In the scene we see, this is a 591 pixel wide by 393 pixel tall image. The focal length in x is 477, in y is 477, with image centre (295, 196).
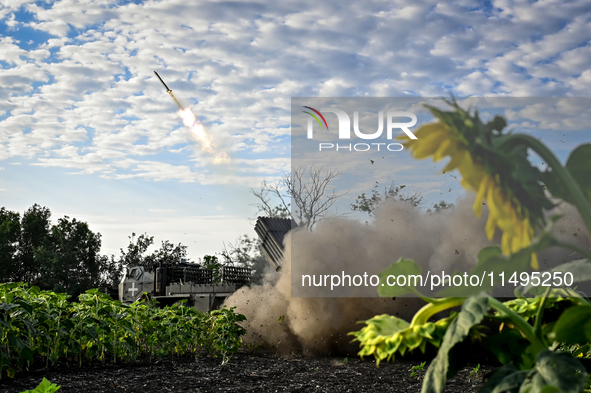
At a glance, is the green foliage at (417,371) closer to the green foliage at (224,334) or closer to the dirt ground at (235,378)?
the dirt ground at (235,378)

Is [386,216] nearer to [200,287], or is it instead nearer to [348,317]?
[348,317]

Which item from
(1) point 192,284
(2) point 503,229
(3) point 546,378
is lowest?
(1) point 192,284

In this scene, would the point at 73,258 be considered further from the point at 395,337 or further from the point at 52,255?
the point at 395,337

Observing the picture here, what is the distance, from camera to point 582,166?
1130 mm

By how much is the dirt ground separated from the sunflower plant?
4.01m

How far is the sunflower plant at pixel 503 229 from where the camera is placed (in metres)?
1.02

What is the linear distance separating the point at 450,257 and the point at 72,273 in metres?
37.5

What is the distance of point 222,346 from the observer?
23.6 ft

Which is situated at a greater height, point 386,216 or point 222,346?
point 386,216

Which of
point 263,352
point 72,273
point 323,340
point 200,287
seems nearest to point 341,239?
point 323,340

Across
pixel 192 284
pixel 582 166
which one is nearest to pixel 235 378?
pixel 582 166

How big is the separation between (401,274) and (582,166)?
505 mm

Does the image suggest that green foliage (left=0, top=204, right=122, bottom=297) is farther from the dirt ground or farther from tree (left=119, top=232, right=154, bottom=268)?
the dirt ground

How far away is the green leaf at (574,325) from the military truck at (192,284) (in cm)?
1230
